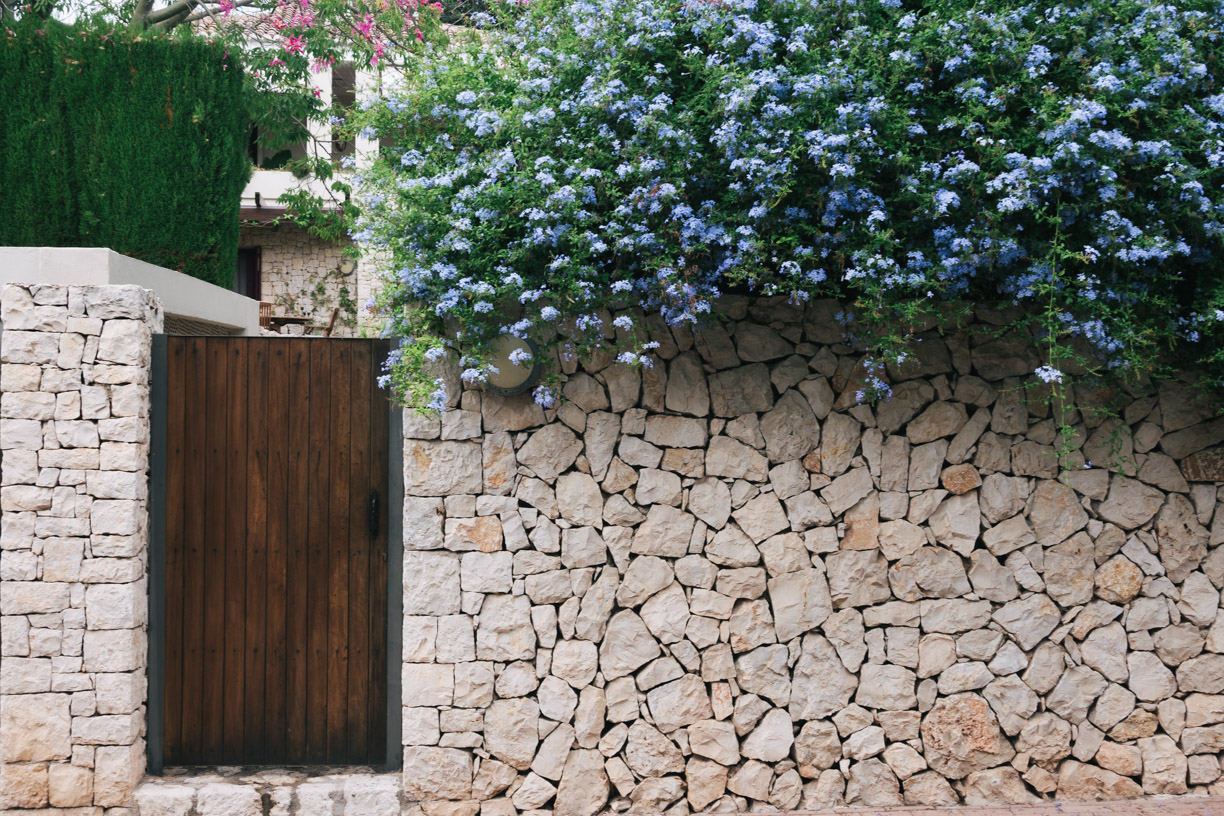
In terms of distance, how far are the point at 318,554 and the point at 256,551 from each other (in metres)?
0.31

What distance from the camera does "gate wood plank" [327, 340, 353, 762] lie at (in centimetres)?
409

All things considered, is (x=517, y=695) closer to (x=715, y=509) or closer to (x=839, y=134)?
(x=715, y=509)

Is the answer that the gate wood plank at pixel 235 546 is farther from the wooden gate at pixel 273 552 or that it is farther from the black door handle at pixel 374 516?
the black door handle at pixel 374 516

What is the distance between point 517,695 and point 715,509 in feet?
4.31

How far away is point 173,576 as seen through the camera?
4.10m

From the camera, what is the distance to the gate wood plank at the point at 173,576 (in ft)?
13.4

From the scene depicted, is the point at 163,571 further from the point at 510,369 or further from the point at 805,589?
the point at 805,589

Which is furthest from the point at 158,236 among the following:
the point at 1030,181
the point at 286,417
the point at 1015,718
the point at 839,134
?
the point at 1015,718

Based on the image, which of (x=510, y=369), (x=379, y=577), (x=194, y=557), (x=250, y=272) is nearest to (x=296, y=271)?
(x=250, y=272)

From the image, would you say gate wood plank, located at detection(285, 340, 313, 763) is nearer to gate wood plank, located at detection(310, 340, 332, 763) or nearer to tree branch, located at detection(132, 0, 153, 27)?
gate wood plank, located at detection(310, 340, 332, 763)

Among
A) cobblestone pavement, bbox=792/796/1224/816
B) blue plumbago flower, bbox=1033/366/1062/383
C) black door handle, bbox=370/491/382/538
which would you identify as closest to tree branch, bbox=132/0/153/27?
black door handle, bbox=370/491/382/538

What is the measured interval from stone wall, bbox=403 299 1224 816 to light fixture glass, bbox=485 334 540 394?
106 mm

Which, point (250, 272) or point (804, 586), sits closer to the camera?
point (804, 586)

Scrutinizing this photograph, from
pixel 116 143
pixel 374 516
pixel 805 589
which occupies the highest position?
pixel 116 143
